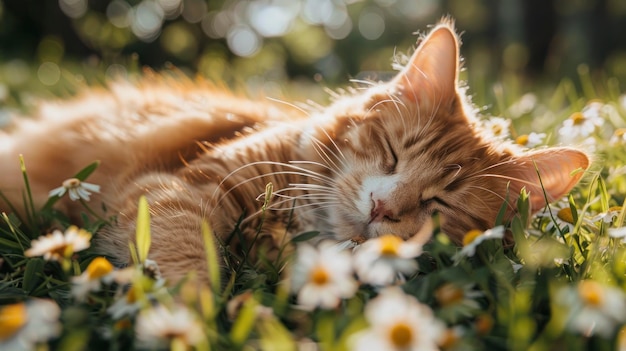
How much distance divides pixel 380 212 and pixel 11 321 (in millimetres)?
896

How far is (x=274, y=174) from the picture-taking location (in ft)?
5.43

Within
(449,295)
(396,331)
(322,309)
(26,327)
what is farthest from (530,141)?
(26,327)

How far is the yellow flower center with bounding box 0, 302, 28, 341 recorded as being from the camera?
2.51ft

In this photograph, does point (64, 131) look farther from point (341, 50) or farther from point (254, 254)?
point (341, 50)

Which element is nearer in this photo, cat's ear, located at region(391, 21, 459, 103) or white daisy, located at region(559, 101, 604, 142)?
cat's ear, located at region(391, 21, 459, 103)

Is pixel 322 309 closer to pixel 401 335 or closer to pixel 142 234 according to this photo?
pixel 401 335

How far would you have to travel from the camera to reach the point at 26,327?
0.79 m

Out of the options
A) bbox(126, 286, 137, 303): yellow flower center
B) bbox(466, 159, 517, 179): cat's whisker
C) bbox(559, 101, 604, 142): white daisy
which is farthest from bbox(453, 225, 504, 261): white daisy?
bbox(559, 101, 604, 142): white daisy

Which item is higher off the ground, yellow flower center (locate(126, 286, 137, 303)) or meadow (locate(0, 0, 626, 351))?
yellow flower center (locate(126, 286, 137, 303))

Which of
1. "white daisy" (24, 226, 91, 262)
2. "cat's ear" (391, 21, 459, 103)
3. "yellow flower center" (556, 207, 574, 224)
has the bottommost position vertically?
"yellow flower center" (556, 207, 574, 224)

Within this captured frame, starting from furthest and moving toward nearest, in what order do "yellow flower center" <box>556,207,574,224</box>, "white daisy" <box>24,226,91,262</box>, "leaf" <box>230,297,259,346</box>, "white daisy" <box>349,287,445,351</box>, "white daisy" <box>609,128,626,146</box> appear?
1. "white daisy" <box>609,128,626,146</box>
2. "yellow flower center" <box>556,207,574,224</box>
3. "white daisy" <box>24,226,91,262</box>
4. "leaf" <box>230,297,259,346</box>
5. "white daisy" <box>349,287,445,351</box>

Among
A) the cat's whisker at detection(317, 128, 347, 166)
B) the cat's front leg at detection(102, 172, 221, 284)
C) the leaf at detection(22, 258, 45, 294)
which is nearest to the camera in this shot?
the leaf at detection(22, 258, 45, 294)

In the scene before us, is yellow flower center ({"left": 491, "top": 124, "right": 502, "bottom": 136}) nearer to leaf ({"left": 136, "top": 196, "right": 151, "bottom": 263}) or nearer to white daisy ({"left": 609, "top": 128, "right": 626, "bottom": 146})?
white daisy ({"left": 609, "top": 128, "right": 626, "bottom": 146})

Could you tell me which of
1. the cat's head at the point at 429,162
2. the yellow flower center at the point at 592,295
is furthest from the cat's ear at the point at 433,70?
the yellow flower center at the point at 592,295
